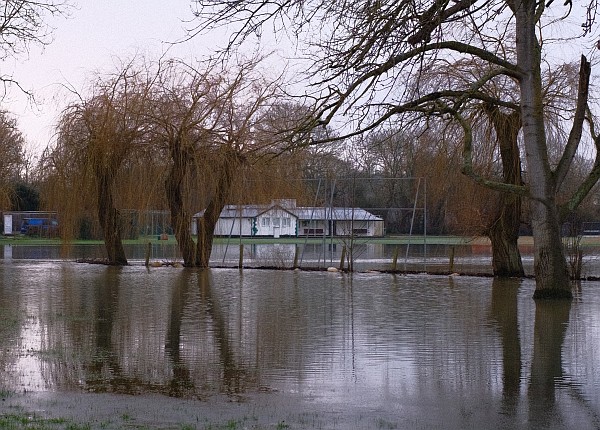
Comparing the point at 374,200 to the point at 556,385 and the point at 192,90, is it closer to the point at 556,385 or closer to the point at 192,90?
the point at 192,90

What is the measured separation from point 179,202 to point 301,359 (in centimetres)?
2190

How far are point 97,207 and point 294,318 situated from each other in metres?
20.4

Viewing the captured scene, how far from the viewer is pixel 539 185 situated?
19875mm

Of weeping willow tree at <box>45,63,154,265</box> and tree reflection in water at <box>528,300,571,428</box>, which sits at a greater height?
weeping willow tree at <box>45,63,154,265</box>

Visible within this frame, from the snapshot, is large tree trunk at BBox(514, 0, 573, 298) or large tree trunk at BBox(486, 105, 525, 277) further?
large tree trunk at BBox(486, 105, 525, 277)

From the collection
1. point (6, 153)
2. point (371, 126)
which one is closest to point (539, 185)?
point (371, 126)

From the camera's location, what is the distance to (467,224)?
29.3 meters

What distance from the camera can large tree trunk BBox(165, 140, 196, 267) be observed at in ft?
106

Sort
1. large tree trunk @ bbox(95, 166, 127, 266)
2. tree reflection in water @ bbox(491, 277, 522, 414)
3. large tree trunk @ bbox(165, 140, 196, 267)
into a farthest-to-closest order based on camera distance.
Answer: large tree trunk @ bbox(95, 166, 127, 266), large tree trunk @ bbox(165, 140, 196, 267), tree reflection in water @ bbox(491, 277, 522, 414)

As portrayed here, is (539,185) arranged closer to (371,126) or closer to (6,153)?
(371,126)

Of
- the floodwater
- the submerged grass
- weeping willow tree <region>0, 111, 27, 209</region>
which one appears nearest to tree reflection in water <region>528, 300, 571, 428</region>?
the floodwater

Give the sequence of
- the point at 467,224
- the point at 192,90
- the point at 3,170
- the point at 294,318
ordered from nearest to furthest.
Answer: the point at 294,318, the point at 467,224, the point at 192,90, the point at 3,170

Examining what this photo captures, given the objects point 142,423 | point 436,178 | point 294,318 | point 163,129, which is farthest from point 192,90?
point 142,423

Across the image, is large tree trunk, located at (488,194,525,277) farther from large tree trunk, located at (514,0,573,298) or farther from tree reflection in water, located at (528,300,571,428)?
tree reflection in water, located at (528,300,571,428)
